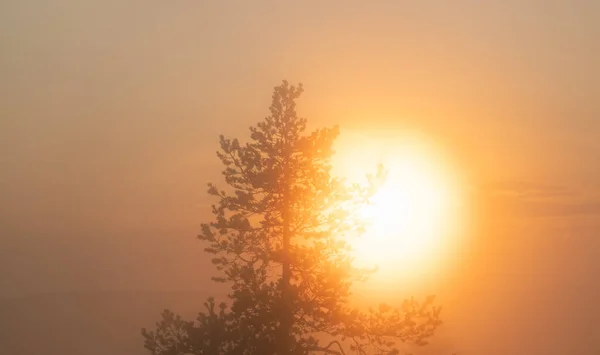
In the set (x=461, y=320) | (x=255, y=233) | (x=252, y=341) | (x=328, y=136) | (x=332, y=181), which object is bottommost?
(x=252, y=341)

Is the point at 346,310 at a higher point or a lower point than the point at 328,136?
lower

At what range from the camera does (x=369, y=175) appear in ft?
81.4

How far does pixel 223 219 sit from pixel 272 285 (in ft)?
9.37

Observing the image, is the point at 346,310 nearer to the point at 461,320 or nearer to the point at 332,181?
the point at 332,181

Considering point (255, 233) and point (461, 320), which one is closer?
point (255, 233)

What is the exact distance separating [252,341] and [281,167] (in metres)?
6.14

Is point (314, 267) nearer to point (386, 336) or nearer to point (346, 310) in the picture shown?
point (346, 310)

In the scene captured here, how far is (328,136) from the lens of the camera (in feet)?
80.7

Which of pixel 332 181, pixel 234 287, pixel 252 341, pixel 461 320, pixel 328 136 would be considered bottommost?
pixel 252 341

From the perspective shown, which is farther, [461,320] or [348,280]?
[461,320]

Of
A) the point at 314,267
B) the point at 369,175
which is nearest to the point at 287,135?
the point at 369,175

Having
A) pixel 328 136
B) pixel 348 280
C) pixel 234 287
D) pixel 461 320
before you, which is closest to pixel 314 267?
pixel 348 280

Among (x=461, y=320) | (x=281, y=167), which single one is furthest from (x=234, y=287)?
(x=461, y=320)

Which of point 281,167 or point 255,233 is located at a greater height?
point 281,167
